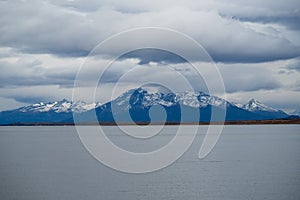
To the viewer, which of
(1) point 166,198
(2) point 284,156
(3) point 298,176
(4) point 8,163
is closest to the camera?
(1) point 166,198

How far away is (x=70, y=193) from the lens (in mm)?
47406

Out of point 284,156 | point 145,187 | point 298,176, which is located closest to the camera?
point 145,187

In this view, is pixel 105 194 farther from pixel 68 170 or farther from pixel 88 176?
pixel 68 170

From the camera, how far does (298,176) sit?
188 feet

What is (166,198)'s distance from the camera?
44688 millimetres

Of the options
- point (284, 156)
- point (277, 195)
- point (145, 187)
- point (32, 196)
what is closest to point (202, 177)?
point (145, 187)

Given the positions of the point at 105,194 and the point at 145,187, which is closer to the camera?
the point at 105,194

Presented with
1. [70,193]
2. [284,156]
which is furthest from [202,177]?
[284,156]

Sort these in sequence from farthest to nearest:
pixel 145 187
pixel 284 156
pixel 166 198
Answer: pixel 284 156, pixel 145 187, pixel 166 198

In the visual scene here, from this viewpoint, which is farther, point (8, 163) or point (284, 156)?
point (284, 156)

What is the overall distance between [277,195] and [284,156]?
40802 millimetres

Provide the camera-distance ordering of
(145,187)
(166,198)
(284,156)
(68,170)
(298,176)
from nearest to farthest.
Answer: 1. (166,198)
2. (145,187)
3. (298,176)
4. (68,170)
5. (284,156)

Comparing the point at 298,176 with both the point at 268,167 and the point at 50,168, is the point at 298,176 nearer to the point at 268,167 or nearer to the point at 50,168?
the point at 268,167

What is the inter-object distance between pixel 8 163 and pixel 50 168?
38.1ft
